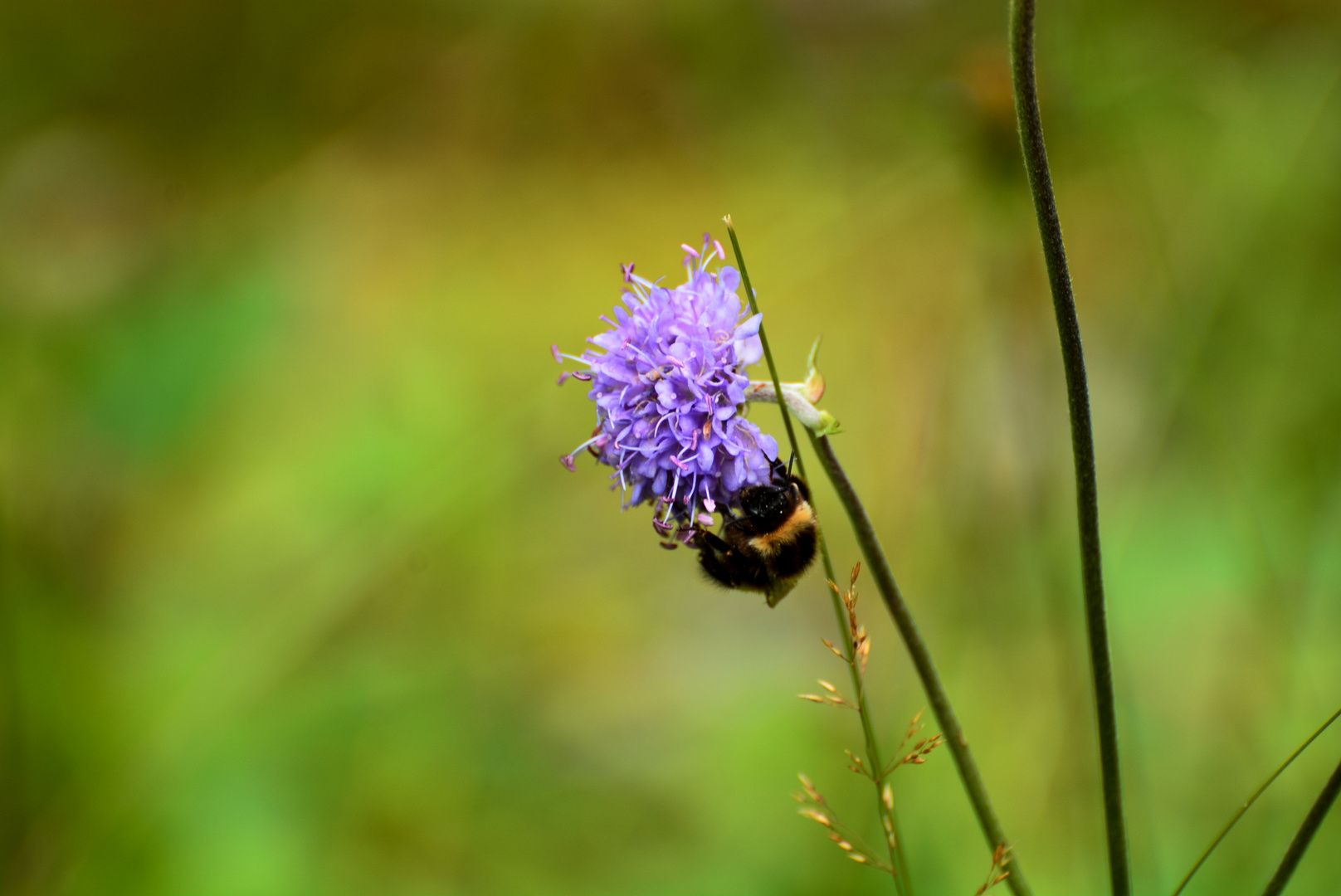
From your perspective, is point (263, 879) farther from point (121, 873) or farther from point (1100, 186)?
point (1100, 186)

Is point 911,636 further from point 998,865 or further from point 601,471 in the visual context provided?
point 601,471

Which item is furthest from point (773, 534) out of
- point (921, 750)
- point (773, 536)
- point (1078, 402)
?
point (1078, 402)

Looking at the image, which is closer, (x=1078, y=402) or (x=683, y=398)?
(x=1078, y=402)

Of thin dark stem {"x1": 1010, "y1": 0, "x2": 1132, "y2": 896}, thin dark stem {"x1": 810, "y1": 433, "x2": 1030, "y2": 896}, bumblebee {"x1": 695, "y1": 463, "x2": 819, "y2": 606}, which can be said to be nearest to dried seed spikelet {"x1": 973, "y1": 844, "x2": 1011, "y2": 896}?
thin dark stem {"x1": 810, "y1": 433, "x2": 1030, "y2": 896}

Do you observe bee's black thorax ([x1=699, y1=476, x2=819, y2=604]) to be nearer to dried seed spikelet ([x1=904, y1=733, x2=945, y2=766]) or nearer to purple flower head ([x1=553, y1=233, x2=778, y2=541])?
purple flower head ([x1=553, y1=233, x2=778, y2=541])

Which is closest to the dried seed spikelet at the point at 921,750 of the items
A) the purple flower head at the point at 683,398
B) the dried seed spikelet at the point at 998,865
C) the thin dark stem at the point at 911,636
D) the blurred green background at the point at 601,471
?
the thin dark stem at the point at 911,636

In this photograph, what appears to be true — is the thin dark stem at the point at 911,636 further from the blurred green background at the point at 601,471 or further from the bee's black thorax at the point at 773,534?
the blurred green background at the point at 601,471
